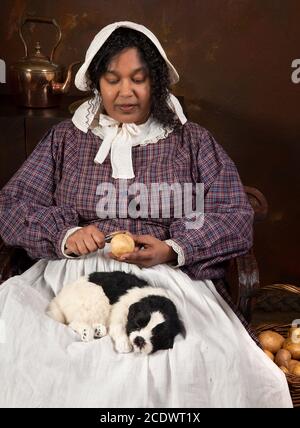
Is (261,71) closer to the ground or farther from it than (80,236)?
farther from it

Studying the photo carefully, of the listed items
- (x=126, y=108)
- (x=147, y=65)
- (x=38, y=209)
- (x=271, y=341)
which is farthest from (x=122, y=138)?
(x=271, y=341)

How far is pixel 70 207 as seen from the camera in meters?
1.84

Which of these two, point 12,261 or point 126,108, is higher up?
point 126,108

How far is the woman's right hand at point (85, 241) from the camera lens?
1628 millimetres

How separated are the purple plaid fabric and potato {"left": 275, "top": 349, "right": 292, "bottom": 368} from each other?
0.40 meters

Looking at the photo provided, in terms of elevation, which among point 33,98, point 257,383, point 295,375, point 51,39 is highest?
point 51,39

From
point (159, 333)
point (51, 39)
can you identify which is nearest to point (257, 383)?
point (159, 333)

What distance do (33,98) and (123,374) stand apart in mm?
1255

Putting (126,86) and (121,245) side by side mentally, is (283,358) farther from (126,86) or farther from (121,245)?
(126,86)

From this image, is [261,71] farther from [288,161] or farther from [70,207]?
[70,207]

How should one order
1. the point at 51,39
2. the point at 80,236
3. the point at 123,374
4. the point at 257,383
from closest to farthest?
1. the point at 123,374
2. the point at 257,383
3. the point at 80,236
4. the point at 51,39

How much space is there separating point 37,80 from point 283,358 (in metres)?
1.34

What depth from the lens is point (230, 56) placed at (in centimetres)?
251

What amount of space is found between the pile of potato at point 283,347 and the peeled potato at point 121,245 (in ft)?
2.29
